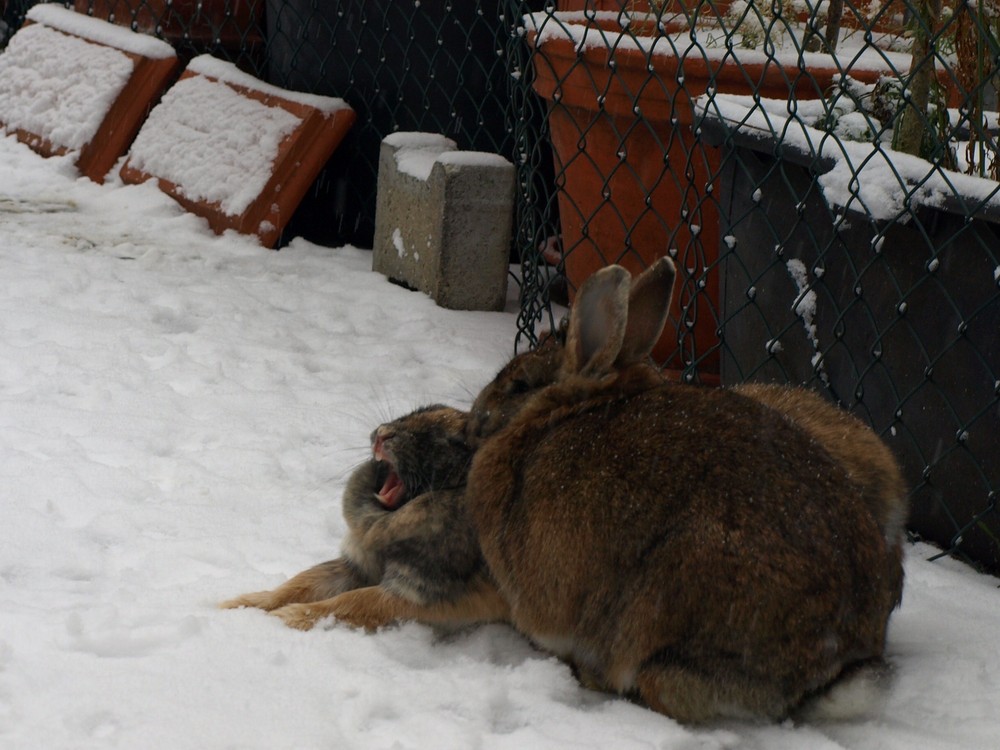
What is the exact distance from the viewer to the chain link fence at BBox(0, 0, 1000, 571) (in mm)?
2777

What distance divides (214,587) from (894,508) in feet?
4.53

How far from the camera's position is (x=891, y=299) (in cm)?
288

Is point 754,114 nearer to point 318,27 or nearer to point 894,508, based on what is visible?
point 894,508

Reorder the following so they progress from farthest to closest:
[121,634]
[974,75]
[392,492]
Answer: [974,75]
[392,492]
[121,634]

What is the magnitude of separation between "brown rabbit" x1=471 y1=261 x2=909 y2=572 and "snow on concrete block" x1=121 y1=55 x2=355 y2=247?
2.81 metres

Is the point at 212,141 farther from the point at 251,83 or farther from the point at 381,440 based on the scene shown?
the point at 381,440

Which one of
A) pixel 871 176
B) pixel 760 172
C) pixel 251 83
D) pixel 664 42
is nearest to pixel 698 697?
pixel 871 176

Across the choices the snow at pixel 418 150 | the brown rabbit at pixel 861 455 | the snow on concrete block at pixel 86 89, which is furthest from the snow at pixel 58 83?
the brown rabbit at pixel 861 455

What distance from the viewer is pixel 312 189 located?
5.42 meters

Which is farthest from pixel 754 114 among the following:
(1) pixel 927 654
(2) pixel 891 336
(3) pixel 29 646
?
(3) pixel 29 646

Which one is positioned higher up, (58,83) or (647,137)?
(647,137)

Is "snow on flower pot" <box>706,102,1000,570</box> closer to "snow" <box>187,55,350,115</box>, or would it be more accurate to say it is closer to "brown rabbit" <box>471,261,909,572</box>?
"brown rabbit" <box>471,261,909,572</box>

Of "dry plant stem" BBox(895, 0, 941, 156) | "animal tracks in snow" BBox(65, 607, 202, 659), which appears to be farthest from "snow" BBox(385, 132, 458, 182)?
"animal tracks in snow" BBox(65, 607, 202, 659)

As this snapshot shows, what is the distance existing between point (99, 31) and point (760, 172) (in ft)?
13.7
